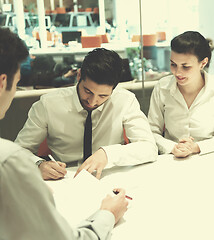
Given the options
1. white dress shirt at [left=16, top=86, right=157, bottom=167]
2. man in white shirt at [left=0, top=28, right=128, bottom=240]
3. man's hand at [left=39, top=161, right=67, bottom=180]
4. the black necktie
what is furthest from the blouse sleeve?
man in white shirt at [left=0, top=28, right=128, bottom=240]

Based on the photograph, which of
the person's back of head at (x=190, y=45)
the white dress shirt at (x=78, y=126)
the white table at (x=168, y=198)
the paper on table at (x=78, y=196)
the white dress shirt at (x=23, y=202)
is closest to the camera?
the white dress shirt at (x=23, y=202)

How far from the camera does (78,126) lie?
192 centimetres

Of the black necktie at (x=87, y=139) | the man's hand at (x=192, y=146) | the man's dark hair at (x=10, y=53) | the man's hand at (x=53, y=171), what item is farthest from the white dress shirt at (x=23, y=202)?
the man's hand at (x=192, y=146)

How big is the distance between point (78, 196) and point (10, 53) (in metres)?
0.72

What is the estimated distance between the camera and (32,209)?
762mm

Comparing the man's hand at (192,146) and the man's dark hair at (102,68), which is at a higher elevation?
the man's dark hair at (102,68)

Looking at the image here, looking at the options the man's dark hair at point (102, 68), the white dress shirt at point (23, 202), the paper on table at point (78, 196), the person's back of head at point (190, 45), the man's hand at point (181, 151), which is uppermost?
the person's back of head at point (190, 45)

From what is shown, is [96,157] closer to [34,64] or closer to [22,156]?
[22,156]

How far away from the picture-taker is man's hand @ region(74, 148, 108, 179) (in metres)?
1.57

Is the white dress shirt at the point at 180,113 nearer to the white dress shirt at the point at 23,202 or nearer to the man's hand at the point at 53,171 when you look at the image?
the man's hand at the point at 53,171

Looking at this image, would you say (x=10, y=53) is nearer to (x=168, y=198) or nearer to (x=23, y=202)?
(x=23, y=202)

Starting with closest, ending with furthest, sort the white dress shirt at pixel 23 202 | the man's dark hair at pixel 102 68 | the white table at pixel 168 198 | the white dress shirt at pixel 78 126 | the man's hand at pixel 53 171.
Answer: the white dress shirt at pixel 23 202 < the white table at pixel 168 198 < the man's hand at pixel 53 171 < the man's dark hair at pixel 102 68 < the white dress shirt at pixel 78 126

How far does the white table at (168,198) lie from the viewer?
110 centimetres

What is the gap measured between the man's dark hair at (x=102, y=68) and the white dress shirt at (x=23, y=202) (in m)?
0.97
